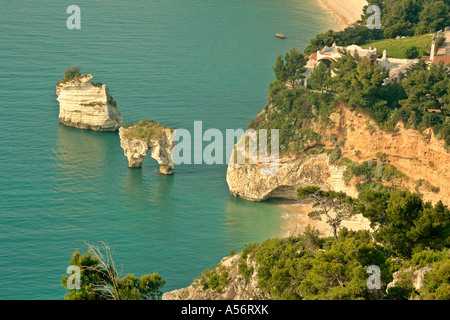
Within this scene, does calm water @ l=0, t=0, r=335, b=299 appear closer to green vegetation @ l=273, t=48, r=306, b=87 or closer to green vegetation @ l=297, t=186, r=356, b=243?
green vegetation @ l=273, t=48, r=306, b=87

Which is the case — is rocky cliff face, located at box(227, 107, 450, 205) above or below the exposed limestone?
above

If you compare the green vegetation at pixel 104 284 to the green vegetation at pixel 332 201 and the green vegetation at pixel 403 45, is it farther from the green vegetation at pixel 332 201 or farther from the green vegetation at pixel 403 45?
the green vegetation at pixel 403 45

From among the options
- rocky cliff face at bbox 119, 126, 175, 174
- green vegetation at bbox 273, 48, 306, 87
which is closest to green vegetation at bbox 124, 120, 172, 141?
rocky cliff face at bbox 119, 126, 175, 174

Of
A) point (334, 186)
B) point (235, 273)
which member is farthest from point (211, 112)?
point (235, 273)

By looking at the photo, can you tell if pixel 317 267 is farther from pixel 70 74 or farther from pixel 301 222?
pixel 70 74

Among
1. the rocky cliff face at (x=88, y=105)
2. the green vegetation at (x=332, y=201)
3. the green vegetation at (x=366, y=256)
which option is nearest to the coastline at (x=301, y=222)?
the green vegetation at (x=332, y=201)

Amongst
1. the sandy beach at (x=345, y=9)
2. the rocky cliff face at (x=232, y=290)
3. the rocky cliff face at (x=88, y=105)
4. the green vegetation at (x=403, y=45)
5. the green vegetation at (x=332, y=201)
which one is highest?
the sandy beach at (x=345, y=9)

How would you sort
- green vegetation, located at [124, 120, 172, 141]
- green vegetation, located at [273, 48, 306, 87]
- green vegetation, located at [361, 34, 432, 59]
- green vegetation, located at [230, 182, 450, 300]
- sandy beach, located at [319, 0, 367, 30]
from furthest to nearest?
sandy beach, located at [319, 0, 367, 30] < green vegetation, located at [361, 34, 432, 59] < green vegetation, located at [273, 48, 306, 87] < green vegetation, located at [124, 120, 172, 141] < green vegetation, located at [230, 182, 450, 300]

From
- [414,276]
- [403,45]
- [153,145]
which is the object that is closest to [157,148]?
[153,145]
